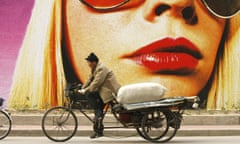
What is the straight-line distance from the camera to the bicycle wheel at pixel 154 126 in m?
11.9

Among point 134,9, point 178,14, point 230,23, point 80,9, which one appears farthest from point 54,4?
point 230,23

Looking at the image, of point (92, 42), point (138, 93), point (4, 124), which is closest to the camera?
point (138, 93)

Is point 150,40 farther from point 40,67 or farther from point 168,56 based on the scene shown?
point 40,67

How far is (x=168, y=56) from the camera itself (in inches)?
688

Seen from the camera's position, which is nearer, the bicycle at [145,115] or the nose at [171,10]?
the bicycle at [145,115]

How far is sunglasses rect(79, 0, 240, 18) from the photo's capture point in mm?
17406

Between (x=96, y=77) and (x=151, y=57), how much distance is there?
19.0ft

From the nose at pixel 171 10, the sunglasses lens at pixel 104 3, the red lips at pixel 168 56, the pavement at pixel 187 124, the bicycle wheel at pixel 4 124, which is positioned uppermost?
the sunglasses lens at pixel 104 3

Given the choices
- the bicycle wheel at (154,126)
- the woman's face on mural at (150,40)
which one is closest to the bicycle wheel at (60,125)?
the bicycle wheel at (154,126)

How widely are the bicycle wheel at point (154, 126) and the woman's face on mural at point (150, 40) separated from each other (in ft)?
18.0

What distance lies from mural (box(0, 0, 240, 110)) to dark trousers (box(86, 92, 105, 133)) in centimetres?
546

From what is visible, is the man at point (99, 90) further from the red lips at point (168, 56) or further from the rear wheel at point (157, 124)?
the red lips at point (168, 56)

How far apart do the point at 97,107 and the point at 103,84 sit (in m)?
→ 0.45

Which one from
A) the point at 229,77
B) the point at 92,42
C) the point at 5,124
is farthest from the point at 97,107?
the point at 229,77
